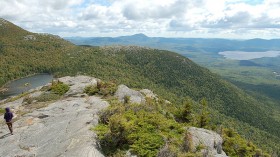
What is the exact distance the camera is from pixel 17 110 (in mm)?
39375

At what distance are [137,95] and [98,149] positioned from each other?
86.5 ft

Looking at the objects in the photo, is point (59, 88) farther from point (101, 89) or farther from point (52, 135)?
point (52, 135)

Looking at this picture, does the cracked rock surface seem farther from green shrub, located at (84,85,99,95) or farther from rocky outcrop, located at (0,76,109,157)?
green shrub, located at (84,85,99,95)

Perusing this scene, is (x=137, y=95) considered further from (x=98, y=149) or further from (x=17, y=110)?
(x=98, y=149)

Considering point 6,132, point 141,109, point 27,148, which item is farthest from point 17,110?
point 141,109

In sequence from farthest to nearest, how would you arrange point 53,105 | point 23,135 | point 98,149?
point 53,105
point 23,135
point 98,149

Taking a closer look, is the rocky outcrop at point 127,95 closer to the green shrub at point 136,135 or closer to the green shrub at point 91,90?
the green shrub at point 91,90

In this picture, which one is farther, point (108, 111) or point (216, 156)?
point (108, 111)

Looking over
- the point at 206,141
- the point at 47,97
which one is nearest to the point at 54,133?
A: the point at 206,141

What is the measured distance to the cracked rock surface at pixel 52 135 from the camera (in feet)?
70.9

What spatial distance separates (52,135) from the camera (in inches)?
1012

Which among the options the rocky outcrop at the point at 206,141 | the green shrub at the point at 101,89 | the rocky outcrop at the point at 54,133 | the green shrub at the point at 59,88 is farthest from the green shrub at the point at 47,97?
the rocky outcrop at the point at 206,141

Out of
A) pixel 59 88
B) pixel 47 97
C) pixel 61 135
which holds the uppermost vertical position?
pixel 61 135

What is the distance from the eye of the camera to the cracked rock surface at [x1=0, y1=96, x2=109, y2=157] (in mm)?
21597
